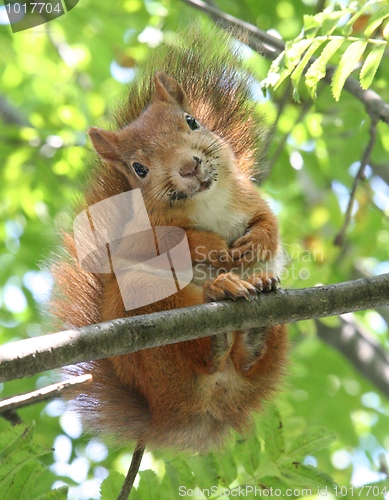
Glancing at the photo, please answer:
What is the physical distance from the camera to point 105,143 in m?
2.46

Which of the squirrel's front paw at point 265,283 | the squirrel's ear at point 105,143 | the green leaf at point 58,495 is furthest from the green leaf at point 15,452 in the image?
the squirrel's ear at point 105,143

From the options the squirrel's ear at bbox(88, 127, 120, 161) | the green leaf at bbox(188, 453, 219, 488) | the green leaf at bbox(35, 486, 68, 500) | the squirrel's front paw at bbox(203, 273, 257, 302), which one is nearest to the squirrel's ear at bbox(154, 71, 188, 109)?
the squirrel's ear at bbox(88, 127, 120, 161)

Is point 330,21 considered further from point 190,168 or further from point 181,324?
point 181,324

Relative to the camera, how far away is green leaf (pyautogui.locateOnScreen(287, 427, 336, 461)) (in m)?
2.40

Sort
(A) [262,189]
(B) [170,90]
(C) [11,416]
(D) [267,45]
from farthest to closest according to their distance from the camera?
(A) [262,189], (D) [267,45], (C) [11,416], (B) [170,90]

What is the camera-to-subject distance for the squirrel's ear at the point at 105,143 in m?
2.46

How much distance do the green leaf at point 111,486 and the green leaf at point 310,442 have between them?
23.8 inches

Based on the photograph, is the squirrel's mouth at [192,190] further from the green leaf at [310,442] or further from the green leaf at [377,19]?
the green leaf at [310,442]

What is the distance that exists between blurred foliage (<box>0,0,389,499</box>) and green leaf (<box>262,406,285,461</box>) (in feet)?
0.11

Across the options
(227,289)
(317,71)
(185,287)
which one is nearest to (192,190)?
(185,287)

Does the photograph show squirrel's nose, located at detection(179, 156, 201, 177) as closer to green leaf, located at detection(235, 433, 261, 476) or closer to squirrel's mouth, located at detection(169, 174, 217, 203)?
squirrel's mouth, located at detection(169, 174, 217, 203)

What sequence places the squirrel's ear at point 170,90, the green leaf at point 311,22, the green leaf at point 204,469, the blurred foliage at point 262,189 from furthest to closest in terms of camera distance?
1. the blurred foliage at point 262,189
2. the squirrel's ear at point 170,90
3. the green leaf at point 204,469
4. the green leaf at point 311,22

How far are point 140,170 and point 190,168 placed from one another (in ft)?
0.83

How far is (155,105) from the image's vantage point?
2553mm
